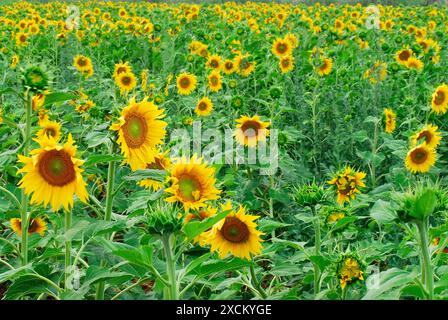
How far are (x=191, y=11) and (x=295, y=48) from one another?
2.10 metres

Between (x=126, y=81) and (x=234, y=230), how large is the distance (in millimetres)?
2623

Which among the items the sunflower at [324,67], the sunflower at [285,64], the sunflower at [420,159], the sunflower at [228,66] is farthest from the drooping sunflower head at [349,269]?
the sunflower at [324,67]

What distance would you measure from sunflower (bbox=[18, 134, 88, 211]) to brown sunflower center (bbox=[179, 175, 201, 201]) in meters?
0.23

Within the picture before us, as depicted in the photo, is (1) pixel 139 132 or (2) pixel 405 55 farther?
(2) pixel 405 55

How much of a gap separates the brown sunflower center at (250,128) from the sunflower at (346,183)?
0.80m

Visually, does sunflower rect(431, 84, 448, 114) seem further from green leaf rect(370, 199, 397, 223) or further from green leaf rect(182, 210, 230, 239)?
green leaf rect(182, 210, 230, 239)

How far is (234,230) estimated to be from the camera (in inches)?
66.1

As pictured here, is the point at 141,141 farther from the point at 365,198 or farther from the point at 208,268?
the point at 365,198

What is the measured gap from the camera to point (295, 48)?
611cm

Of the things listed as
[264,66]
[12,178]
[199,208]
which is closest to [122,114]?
[199,208]

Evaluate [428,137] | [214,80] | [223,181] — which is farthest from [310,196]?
[214,80]

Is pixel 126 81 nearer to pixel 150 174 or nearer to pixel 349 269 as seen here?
pixel 150 174

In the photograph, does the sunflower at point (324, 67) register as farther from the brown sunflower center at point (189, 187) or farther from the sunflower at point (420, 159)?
the brown sunflower center at point (189, 187)
